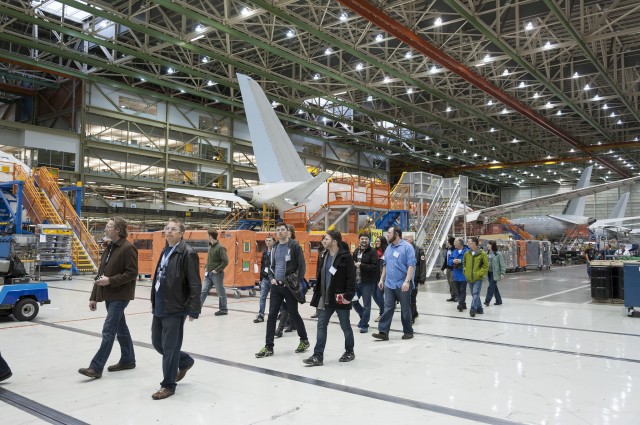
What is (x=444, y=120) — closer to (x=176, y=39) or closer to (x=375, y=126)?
(x=375, y=126)

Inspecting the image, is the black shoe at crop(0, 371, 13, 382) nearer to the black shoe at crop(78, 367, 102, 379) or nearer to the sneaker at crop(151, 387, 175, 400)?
the black shoe at crop(78, 367, 102, 379)

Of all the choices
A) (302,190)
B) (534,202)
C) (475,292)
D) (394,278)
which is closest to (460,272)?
(475,292)

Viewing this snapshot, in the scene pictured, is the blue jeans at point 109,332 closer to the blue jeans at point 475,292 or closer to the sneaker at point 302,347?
the sneaker at point 302,347

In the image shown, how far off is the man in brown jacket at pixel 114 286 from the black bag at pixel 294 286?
1968mm

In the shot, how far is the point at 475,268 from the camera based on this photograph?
1038 centimetres

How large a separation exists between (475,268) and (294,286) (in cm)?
539

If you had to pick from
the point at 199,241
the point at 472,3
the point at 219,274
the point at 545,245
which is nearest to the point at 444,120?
the point at 545,245

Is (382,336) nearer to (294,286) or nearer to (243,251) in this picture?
(294,286)

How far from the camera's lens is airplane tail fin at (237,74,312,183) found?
16.5 meters

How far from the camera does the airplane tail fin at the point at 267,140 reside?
16.5m

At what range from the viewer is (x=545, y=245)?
2881cm

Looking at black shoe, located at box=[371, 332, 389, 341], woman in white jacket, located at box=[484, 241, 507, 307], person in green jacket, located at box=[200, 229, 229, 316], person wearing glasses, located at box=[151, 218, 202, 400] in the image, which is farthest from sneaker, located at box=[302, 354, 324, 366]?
woman in white jacket, located at box=[484, 241, 507, 307]

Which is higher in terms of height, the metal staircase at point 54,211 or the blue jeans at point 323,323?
the metal staircase at point 54,211

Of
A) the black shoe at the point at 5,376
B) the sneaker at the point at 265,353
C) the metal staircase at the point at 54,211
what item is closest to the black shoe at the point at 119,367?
the black shoe at the point at 5,376
